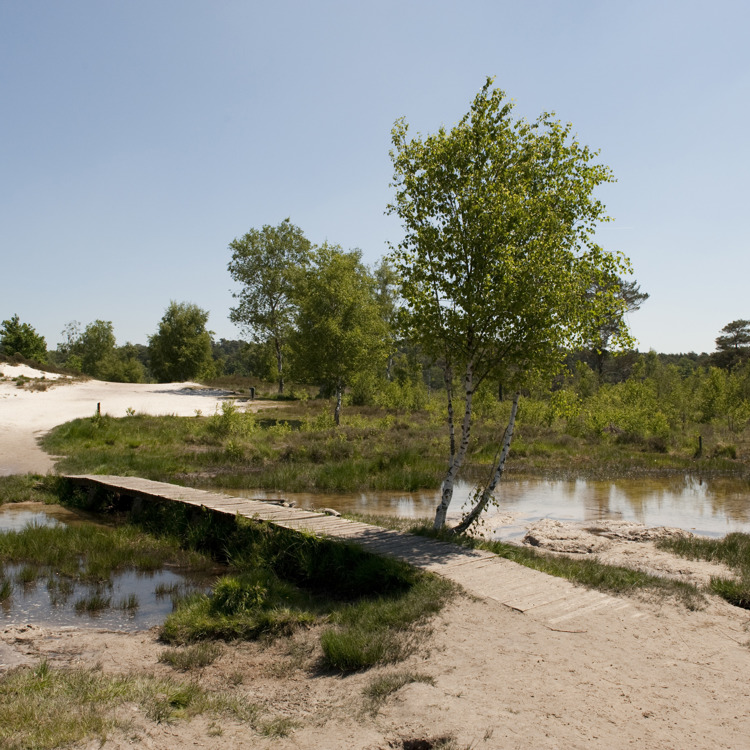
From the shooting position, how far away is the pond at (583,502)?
16031mm

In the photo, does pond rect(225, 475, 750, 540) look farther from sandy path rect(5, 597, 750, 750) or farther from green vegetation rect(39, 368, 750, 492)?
sandy path rect(5, 597, 750, 750)

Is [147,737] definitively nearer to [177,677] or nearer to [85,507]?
[177,677]

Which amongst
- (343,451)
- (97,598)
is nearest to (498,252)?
(97,598)

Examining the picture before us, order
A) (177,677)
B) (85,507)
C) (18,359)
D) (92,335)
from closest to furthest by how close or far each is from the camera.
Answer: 1. (177,677)
2. (85,507)
3. (18,359)
4. (92,335)

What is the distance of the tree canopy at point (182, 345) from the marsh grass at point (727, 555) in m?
60.0

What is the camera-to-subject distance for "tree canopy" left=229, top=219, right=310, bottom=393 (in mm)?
55031

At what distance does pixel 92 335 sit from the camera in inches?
3378

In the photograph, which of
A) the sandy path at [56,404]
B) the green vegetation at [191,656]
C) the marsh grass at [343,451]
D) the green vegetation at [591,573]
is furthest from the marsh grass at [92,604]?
the sandy path at [56,404]

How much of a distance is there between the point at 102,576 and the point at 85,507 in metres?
6.72

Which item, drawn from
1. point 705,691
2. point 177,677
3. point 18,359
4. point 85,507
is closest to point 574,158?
point 705,691

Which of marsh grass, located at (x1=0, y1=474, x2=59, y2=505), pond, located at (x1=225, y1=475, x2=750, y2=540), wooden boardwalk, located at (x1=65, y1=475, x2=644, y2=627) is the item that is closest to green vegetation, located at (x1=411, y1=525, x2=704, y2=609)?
wooden boardwalk, located at (x1=65, y1=475, x2=644, y2=627)

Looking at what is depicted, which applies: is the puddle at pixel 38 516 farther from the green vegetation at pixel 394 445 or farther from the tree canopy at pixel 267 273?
the tree canopy at pixel 267 273

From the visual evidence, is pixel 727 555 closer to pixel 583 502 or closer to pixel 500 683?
pixel 583 502

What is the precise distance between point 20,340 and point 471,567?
65.6m
